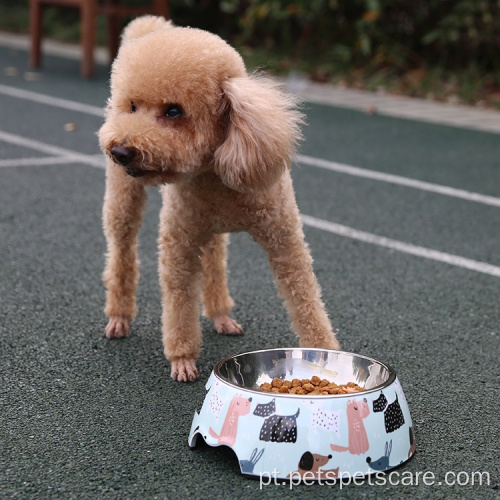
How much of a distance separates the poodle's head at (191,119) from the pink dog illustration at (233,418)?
0.67 meters

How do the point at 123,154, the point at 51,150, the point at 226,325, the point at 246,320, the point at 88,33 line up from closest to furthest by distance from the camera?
1. the point at 123,154
2. the point at 226,325
3. the point at 246,320
4. the point at 51,150
5. the point at 88,33

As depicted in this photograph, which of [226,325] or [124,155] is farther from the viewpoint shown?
[226,325]

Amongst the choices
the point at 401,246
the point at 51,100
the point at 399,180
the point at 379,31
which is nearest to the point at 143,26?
the point at 401,246

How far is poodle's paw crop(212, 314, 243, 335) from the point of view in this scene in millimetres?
3363

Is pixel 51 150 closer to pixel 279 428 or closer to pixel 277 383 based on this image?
pixel 277 383

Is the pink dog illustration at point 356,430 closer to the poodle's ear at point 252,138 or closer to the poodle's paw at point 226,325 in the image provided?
the poodle's ear at point 252,138

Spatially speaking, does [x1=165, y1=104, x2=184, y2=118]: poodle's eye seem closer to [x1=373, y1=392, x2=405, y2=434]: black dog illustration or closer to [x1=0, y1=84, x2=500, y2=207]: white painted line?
[x1=373, y1=392, x2=405, y2=434]: black dog illustration

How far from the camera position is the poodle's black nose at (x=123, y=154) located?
2.47 meters

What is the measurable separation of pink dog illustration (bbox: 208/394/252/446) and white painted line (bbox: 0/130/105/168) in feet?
13.2

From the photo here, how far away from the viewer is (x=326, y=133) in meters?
7.36

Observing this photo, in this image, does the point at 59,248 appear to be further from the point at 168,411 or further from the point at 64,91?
the point at 64,91

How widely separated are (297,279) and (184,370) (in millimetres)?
508

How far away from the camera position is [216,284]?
3428 mm

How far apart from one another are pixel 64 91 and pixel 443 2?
4.49 metres
